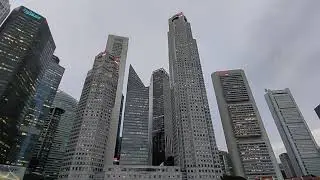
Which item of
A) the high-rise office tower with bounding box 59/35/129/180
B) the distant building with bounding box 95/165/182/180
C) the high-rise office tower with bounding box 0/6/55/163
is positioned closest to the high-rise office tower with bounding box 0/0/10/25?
the high-rise office tower with bounding box 0/6/55/163

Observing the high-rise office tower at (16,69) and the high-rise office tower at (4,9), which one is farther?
the high-rise office tower at (4,9)

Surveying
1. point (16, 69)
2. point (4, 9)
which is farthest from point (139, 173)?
point (4, 9)

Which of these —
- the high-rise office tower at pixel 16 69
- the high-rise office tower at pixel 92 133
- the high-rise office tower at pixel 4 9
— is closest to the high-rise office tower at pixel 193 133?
the high-rise office tower at pixel 92 133

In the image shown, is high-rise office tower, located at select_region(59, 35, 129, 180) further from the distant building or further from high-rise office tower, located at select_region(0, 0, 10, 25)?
high-rise office tower, located at select_region(0, 0, 10, 25)

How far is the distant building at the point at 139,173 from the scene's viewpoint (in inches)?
5423

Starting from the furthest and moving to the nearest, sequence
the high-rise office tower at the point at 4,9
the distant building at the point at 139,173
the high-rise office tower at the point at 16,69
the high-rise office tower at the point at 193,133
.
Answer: the high-rise office tower at the point at 4,9 → the high-rise office tower at the point at 16,69 → the high-rise office tower at the point at 193,133 → the distant building at the point at 139,173

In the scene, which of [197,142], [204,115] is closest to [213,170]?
[197,142]

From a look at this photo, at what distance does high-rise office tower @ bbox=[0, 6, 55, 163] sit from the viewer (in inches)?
6186

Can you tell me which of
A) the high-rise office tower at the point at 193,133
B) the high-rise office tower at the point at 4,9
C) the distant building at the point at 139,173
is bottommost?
the distant building at the point at 139,173

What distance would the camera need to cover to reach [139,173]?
140 metres

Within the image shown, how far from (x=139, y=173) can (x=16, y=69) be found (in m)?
123

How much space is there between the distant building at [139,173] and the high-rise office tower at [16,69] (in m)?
83.8

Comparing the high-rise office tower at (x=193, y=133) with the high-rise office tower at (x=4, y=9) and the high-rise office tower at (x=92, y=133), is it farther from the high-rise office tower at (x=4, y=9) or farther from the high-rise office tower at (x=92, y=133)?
the high-rise office tower at (x=4, y=9)

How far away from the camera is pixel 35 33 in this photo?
634 feet
